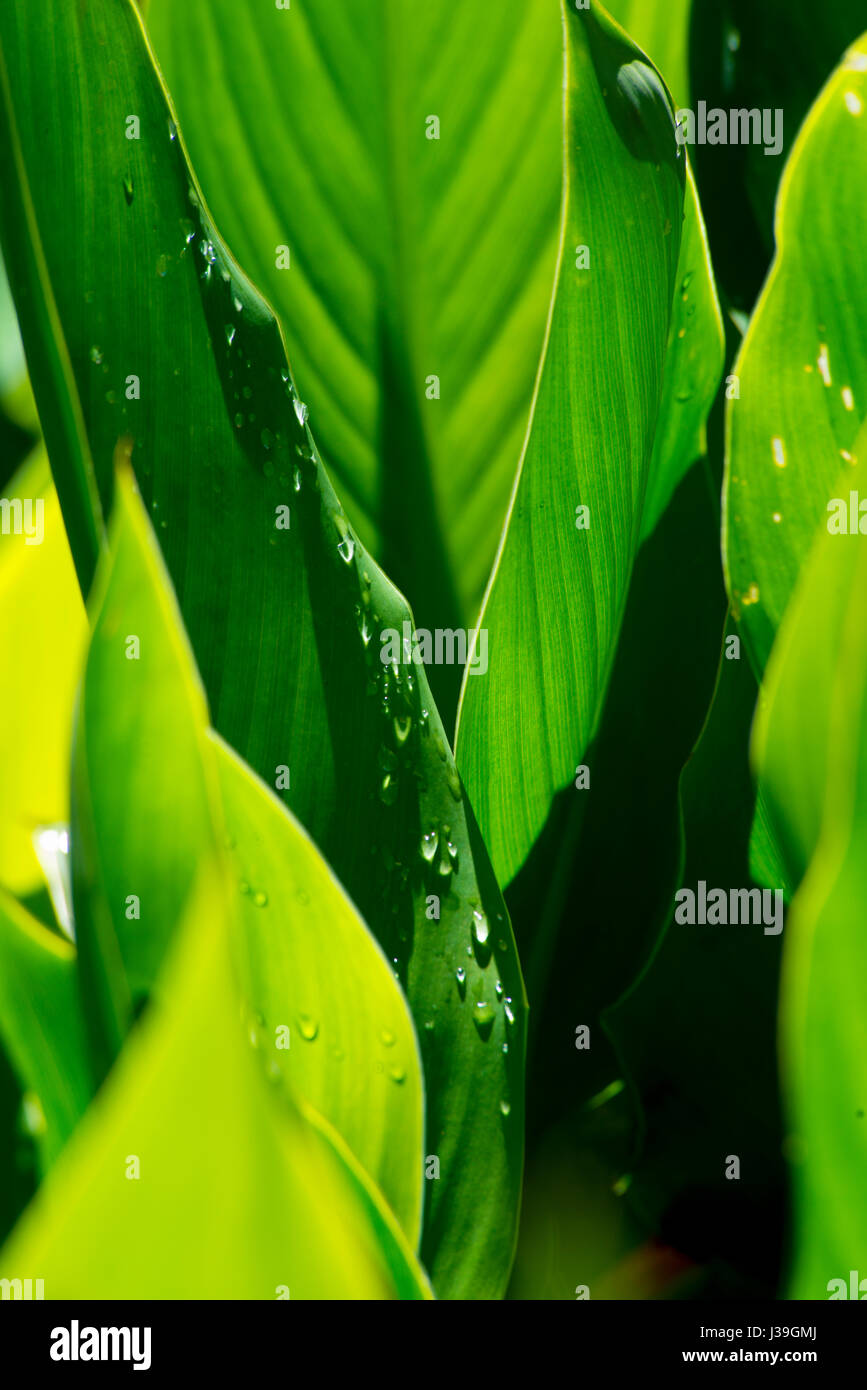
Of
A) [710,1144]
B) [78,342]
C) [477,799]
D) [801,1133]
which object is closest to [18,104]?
[78,342]

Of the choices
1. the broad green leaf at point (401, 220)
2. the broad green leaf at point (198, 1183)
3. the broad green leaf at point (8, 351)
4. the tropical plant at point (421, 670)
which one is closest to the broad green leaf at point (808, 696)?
the tropical plant at point (421, 670)

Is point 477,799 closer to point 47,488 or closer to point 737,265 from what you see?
point 47,488

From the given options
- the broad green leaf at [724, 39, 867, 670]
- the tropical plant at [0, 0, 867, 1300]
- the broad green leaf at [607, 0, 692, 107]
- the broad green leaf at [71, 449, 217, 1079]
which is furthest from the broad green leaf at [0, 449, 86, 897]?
the broad green leaf at [607, 0, 692, 107]

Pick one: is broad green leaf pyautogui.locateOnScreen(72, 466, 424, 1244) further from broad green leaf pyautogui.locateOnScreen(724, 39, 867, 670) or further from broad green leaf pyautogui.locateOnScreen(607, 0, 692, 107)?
broad green leaf pyautogui.locateOnScreen(607, 0, 692, 107)

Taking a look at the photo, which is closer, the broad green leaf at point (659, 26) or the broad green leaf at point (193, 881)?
the broad green leaf at point (193, 881)

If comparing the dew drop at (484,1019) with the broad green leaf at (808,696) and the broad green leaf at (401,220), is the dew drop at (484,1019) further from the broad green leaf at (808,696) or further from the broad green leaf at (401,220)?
the broad green leaf at (401,220)

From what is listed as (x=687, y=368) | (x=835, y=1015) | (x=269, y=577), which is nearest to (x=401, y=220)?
(x=687, y=368)
